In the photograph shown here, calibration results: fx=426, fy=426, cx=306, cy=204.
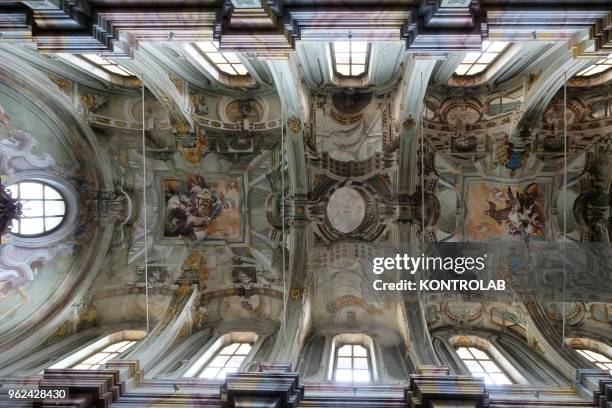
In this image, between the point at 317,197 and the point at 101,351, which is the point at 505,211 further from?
the point at 101,351

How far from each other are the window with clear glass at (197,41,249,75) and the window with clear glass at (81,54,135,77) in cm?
213

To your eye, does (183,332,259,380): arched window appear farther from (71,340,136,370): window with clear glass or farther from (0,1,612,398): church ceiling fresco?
(71,340,136,370): window with clear glass

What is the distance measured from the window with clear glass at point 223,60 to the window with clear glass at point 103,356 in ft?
24.6

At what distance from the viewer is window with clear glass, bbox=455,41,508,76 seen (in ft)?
33.5

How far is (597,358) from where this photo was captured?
9.94 m

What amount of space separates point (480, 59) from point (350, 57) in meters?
3.33

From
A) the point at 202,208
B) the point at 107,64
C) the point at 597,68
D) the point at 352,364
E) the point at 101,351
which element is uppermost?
the point at 107,64

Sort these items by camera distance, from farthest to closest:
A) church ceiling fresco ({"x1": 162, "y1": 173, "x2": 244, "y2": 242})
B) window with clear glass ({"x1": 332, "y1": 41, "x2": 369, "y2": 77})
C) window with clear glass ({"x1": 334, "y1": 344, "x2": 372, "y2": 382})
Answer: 1. church ceiling fresco ({"x1": 162, "y1": 173, "x2": 244, "y2": 242})
2. window with clear glass ({"x1": 332, "y1": 41, "x2": 369, "y2": 77})
3. window with clear glass ({"x1": 334, "y1": 344, "x2": 372, "y2": 382})

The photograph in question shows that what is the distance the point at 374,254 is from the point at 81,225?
859cm

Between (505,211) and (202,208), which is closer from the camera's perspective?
(505,211)

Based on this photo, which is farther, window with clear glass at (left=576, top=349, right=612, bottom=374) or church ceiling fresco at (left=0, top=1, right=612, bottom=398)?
church ceiling fresco at (left=0, top=1, right=612, bottom=398)

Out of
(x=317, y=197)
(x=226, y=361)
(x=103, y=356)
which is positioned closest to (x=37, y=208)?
(x=103, y=356)

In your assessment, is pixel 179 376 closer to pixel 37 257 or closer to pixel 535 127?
pixel 37 257

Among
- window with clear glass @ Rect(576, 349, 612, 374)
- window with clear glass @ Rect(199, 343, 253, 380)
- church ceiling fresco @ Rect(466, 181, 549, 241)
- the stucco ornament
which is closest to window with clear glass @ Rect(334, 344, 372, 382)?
window with clear glass @ Rect(199, 343, 253, 380)
